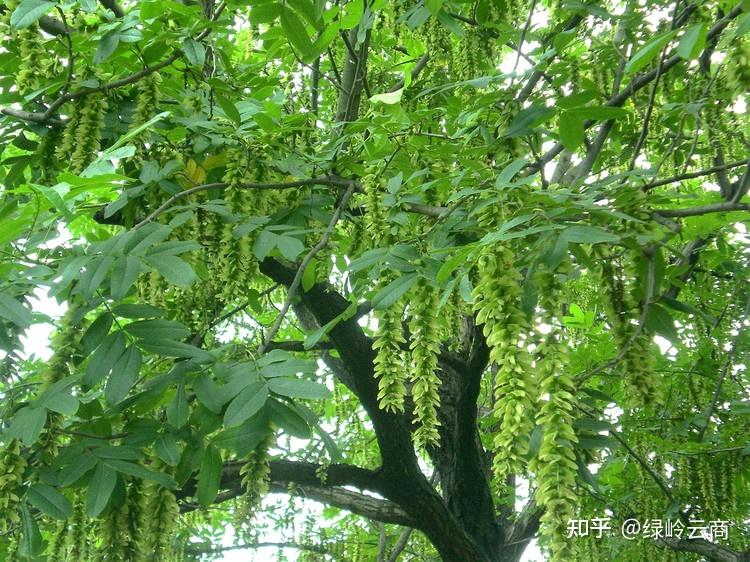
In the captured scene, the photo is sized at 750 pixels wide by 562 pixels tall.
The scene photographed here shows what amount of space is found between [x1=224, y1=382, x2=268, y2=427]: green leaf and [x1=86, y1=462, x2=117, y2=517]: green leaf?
0.40 meters

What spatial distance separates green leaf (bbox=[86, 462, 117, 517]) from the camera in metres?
1.84

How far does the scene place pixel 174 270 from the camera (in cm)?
189

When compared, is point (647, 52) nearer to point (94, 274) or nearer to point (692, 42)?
point (692, 42)

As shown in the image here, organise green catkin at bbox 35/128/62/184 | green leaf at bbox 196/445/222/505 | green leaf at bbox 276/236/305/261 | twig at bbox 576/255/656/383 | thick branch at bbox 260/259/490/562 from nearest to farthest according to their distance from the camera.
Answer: twig at bbox 576/255/656/383 < green leaf at bbox 196/445/222/505 < green leaf at bbox 276/236/305/261 < green catkin at bbox 35/128/62/184 < thick branch at bbox 260/259/490/562

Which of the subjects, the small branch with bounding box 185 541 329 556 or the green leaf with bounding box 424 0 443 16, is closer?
the green leaf with bounding box 424 0 443 16

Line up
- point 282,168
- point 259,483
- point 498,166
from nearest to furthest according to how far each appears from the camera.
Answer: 1. point 259,483
2. point 498,166
3. point 282,168

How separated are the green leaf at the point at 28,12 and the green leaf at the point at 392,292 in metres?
1.11

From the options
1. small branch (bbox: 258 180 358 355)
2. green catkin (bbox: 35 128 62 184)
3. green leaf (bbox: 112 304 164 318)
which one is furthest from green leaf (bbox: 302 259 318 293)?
green catkin (bbox: 35 128 62 184)

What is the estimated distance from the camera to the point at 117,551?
179 cm

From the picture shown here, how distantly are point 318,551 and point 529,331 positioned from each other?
4.45 meters

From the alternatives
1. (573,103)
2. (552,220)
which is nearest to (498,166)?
(573,103)

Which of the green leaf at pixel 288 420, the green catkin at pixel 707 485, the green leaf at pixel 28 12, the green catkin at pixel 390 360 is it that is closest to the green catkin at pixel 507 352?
the green catkin at pixel 390 360

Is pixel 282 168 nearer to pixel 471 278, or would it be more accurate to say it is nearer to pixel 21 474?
pixel 471 278

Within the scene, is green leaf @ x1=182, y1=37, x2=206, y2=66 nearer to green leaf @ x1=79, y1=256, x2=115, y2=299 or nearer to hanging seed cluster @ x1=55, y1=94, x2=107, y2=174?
hanging seed cluster @ x1=55, y1=94, x2=107, y2=174
